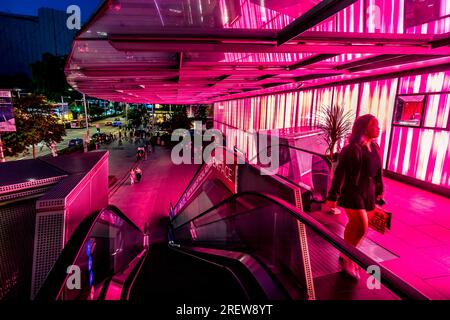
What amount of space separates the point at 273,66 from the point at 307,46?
8.86 feet

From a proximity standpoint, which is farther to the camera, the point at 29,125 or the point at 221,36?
the point at 29,125

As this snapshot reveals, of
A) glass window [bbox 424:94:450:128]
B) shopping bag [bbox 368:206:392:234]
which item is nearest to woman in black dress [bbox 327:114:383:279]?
shopping bag [bbox 368:206:392:234]

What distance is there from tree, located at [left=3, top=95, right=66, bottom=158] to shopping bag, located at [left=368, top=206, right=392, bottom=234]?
15.7 meters

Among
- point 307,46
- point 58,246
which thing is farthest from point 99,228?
point 307,46

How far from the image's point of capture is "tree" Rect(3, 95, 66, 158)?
42.3 ft

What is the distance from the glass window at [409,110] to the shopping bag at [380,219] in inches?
215

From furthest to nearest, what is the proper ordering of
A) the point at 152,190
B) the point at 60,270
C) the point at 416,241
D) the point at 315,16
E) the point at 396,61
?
the point at 152,190, the point at 396,61, the point at 416,241, the point at 315,16, the point at 60,270

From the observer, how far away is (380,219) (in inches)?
123

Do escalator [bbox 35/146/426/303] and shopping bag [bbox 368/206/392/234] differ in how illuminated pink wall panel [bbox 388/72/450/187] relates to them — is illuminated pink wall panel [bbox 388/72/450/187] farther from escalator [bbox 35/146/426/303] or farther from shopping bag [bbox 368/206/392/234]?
escalator [bbox 35/146/426/303]

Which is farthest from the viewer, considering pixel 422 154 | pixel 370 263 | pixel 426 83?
pixel 422 154

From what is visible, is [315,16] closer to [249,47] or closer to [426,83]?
[249,47]

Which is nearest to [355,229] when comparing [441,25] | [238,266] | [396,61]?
[238,266]

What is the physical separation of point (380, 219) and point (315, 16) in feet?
8.12

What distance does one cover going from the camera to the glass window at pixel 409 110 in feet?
22.9
